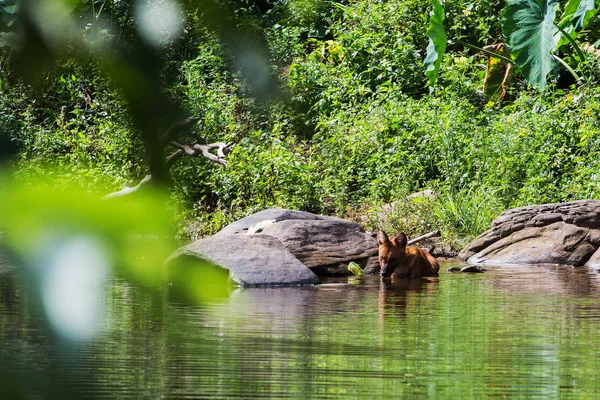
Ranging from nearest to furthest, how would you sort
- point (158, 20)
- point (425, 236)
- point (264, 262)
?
point (158, 20)
point (264, 262)
point (425, 236)

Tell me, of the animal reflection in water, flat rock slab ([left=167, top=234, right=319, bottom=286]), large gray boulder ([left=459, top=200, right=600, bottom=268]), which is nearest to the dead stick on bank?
large gray boulder ([left=459, top=200, right=600, bottom=268])

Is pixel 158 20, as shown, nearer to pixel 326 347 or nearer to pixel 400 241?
pixel 326 347

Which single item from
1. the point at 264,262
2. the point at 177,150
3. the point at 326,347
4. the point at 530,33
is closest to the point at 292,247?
the point at 264,262

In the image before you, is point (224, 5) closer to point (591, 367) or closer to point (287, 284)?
point (591, 367)

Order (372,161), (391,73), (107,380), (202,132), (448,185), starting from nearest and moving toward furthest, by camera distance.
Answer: (202,132) → (107,380) → (448,185) → (372,161) → (391,73)

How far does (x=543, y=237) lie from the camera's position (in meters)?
11.2

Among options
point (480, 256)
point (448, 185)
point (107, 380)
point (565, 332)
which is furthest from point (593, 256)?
point (107, 380)

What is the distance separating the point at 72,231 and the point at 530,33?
491 inches

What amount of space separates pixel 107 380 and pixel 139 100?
2.22m

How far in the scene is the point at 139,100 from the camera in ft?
3.20

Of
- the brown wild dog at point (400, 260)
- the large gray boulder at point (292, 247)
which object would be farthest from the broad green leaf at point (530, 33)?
the brown wild dog at point (400, 260)

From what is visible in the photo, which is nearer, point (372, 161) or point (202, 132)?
point (202, 132)

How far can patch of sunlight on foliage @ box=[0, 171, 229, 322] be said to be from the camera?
103 cm

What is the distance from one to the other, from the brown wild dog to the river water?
1614 millimetres
